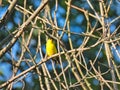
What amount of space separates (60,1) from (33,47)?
134cm

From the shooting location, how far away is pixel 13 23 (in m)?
8.22

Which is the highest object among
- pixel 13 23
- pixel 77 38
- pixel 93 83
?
pixel 13 23

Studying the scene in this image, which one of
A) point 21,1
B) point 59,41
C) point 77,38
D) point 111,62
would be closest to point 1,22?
point 59,41

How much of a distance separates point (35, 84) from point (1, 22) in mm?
4837

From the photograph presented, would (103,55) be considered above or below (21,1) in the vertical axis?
below

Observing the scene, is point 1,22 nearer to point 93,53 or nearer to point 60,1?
point 93,53

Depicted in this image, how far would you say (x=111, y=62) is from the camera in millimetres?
2816

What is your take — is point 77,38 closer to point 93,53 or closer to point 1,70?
point 93,53

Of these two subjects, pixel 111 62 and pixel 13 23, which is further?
pixel 13 23

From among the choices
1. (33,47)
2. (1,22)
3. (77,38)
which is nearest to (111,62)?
(1,22)

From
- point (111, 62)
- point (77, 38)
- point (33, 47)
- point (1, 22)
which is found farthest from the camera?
point (77, 38)

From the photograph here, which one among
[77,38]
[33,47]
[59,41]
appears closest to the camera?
[59,41]

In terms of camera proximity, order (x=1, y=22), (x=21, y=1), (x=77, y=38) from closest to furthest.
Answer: (x=1, y=22)
(x=21, y=1)
(x=77, y=38)

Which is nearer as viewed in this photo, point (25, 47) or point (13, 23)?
point (25, 47)
